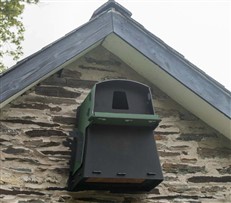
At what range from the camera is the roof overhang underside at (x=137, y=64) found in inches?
99.3

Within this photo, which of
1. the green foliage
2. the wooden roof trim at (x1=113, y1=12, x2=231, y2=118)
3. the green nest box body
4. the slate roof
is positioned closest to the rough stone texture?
the green nest box body

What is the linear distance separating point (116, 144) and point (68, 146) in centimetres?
49

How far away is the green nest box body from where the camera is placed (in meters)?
2.48

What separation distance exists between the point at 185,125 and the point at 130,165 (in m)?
0.99

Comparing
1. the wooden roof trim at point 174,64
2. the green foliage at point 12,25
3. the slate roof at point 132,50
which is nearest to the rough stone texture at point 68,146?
the slate roof at point 132,50

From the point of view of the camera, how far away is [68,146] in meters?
2.86

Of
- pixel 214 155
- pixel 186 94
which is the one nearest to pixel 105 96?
pixel 186 94

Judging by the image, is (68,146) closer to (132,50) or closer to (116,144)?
(116,144)

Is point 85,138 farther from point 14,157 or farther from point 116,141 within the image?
point 14,157

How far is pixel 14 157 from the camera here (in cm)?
267

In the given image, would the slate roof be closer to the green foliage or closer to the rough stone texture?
the rough stone texture

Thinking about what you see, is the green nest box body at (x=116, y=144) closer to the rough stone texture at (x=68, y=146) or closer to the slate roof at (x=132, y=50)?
the rough stone texture at (x=68, y=146)

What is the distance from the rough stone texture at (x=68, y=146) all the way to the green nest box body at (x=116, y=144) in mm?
134

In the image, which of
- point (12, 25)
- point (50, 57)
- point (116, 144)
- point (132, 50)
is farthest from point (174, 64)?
point (12, 25)
